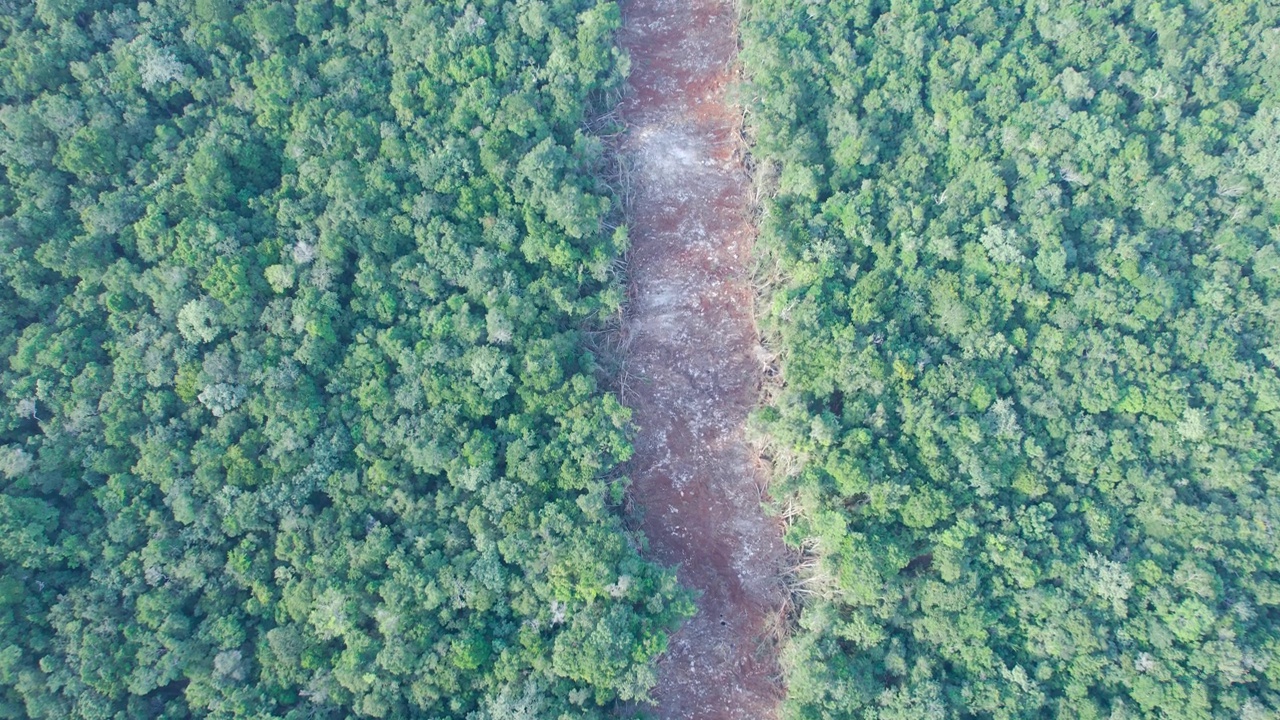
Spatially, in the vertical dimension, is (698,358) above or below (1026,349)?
above

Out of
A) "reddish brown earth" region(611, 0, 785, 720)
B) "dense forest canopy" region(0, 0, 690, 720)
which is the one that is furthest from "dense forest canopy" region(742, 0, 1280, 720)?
"dense forest canopy" region(0, 0, 690, 720)

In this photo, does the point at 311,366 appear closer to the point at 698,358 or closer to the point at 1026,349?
the point at 698,358

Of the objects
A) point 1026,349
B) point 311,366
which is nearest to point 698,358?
point 1026,349

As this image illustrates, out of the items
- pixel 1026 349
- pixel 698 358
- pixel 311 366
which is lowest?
pixel 311 366

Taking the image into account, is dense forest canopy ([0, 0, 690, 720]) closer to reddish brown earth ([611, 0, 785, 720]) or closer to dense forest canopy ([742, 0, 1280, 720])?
reddish brown earth ([611, 0, 785, 720])

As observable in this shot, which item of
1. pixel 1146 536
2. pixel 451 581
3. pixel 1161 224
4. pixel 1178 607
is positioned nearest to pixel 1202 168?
pixel 1161 224

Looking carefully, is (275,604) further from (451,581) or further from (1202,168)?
(1202,168)

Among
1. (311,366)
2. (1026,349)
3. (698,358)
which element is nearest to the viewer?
(311,366)
